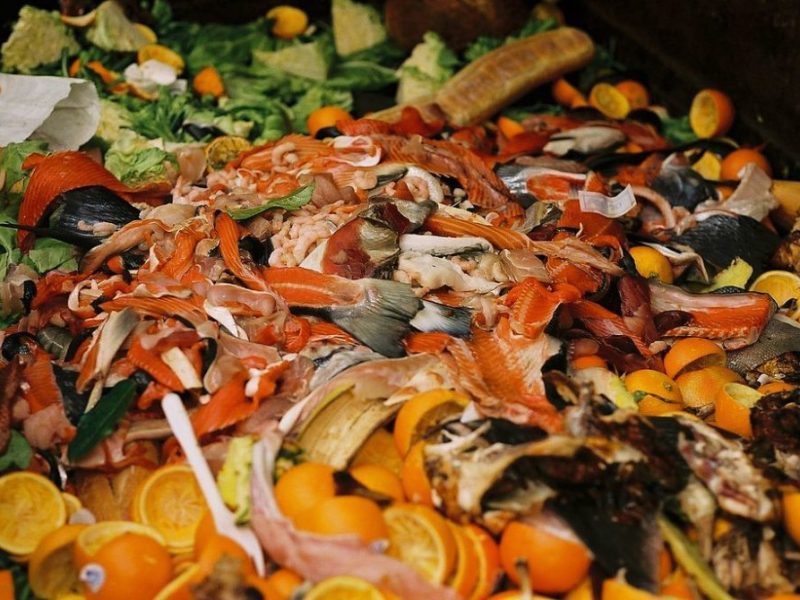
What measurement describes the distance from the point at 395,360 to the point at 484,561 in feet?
2.01

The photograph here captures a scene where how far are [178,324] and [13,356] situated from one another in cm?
55

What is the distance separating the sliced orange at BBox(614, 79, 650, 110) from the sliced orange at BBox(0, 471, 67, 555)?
3.73m

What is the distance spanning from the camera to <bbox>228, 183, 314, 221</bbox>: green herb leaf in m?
2.85

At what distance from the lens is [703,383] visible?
2.55 m

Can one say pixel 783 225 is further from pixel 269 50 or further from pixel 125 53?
pixel 125 53

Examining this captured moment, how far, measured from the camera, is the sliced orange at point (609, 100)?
464 centimetres

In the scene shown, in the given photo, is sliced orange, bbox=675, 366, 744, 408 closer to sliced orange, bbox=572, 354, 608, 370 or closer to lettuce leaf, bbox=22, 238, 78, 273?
sliced orange, bbox=572, 354, 608, 370

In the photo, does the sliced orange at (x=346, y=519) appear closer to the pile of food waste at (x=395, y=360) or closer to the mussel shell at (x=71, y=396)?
the pile of food waste at (x=395, y=360)

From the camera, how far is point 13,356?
8.15 feet

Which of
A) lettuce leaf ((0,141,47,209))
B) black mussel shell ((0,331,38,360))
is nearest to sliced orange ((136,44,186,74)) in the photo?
lettuce leaf ((0,141,47,209))

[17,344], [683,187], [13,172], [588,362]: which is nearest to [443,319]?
[588,362]

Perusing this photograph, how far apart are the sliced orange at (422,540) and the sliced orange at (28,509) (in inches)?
31.6

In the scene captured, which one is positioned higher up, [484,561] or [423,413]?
[423,413]

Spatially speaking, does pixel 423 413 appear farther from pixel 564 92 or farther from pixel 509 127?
pixel 564 92
